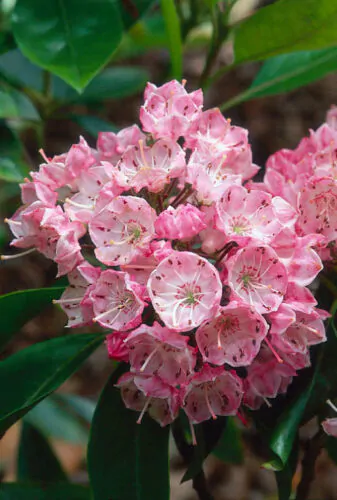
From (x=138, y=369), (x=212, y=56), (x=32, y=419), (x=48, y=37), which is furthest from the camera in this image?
(x=32, y=419)

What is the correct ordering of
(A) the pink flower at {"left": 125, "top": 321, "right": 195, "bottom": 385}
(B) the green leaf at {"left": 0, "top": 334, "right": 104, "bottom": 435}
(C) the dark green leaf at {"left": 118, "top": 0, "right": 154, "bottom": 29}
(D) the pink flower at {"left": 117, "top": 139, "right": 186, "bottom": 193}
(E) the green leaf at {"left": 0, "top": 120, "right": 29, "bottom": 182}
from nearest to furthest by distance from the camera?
(A) the pink flower at {"left": 125, "top": 321, "right": 195, "bottom": 385} → (D) the pink flower at {"left": 117, "top": 139, "right": 186, "bottom": 193} → (B) the green leaf at {"left": 0, "top": 334, "right": 104, "bottom": 435} → (E) the green leaf at {"left": 0, "top": 120, "right": 29, "bottom": 182} → (C) the dark green leaf at {"left": 118, "top": 0, "right": 154, "bottom": 29}

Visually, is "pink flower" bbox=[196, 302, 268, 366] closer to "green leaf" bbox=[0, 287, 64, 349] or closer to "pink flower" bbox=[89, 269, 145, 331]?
"pink flower" bbox=[89, 269, 145, 331]

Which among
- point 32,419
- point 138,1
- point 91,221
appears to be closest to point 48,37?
point 138,1

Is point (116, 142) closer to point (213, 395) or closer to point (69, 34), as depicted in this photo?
point (69, 34)

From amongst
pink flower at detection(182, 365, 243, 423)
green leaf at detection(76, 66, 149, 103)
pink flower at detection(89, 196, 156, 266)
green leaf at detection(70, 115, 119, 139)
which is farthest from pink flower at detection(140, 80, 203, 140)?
green leaf at detection(76, 66, 149, 103)

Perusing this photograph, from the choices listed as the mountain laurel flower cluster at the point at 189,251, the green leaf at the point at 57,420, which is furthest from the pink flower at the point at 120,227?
the green leaf at the point at 57,420

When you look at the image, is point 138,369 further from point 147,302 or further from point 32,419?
point 32,419
